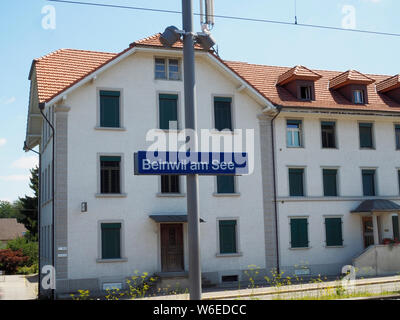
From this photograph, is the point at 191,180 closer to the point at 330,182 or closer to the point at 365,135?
the point at 330,182

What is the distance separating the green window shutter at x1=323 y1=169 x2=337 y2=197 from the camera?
91.0 feet

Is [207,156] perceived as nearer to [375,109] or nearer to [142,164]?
[142,164]

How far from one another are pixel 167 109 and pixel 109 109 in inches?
109

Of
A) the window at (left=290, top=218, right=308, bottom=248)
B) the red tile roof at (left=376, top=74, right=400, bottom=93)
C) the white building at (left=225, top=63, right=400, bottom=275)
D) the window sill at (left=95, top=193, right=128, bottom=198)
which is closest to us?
the window sill at (left=95, top=193, right=128, bottom=198)

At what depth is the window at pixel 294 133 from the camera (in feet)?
89.7

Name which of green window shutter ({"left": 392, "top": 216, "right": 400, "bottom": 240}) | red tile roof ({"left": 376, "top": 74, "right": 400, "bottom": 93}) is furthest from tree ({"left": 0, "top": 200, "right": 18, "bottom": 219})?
green window shutter ({"left": 392, "top": 216, "right": 400, "bottom": 240})

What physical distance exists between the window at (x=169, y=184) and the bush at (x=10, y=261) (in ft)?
70.9

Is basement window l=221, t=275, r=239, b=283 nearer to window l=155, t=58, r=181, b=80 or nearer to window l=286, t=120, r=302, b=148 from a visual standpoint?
window l=286, t=120, r=302, b=148

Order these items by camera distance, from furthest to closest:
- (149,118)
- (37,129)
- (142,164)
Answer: (37,129) < (149,118) < (142,164)

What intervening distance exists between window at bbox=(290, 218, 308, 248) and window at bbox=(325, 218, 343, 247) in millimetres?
1231

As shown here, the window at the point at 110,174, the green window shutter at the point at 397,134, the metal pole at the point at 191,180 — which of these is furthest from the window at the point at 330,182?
the metal pole at the point at 191,180

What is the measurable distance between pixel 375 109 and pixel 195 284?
21.9 m

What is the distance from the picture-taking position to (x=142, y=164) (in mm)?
10383

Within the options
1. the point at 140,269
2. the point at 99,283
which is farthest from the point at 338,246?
the point at 99,283
